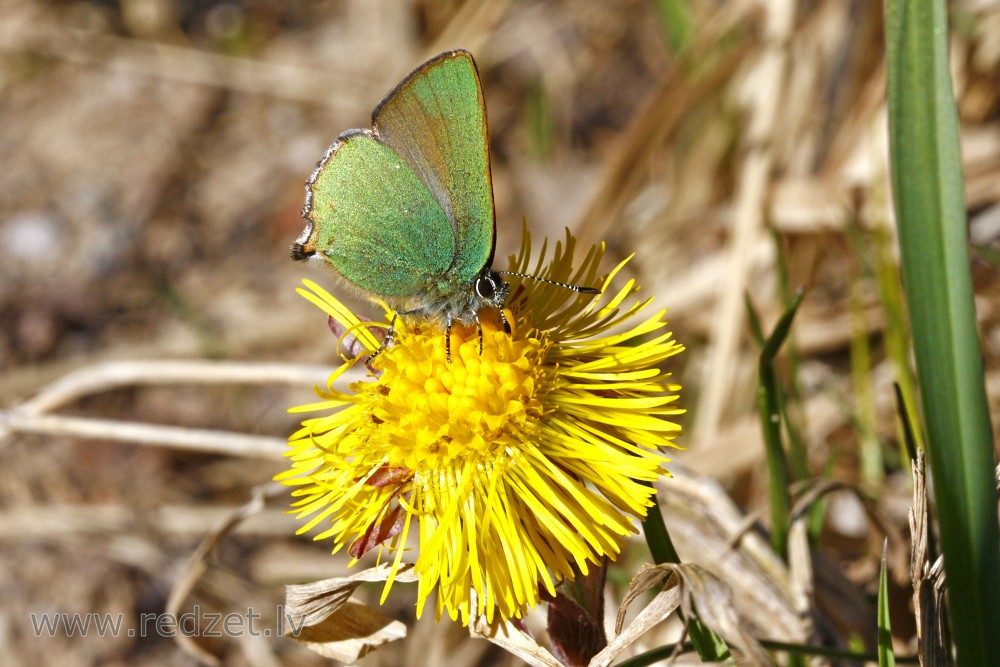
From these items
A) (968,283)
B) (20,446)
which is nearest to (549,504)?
(968,283)

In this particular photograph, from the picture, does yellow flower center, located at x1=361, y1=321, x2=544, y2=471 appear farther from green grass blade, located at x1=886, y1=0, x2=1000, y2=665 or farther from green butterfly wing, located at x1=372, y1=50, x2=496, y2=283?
green grass blade, located at x1=886, y1=0, x2=1000, y2=665

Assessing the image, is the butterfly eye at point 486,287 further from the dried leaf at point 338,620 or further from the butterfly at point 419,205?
the dried leaf at point 338,620

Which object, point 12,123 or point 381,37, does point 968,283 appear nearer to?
point 381,37

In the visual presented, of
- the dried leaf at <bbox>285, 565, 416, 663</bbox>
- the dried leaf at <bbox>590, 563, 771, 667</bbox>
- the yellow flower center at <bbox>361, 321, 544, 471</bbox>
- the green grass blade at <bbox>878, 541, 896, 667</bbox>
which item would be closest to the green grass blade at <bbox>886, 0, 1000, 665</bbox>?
the green grass blade at <bbox>878, 541, 896, 667</bbox>

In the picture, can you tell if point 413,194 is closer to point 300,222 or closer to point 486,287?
point 486,287

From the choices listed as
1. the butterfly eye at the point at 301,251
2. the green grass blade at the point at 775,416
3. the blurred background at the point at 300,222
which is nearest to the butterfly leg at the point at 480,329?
the butterfly eye at the point at 301,251

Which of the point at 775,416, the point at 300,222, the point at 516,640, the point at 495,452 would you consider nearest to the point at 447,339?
the point at 495,452

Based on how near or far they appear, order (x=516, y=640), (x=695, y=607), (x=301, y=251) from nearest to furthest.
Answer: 1. (x=695, y=607)
2. (x=516, y=640)
3. (x=301, y=251)
